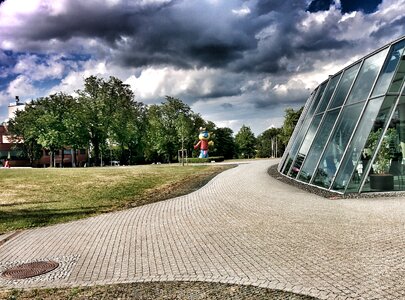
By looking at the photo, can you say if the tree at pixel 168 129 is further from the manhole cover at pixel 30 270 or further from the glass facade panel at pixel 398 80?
the manhole cover at pixel 30 270

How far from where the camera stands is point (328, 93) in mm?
20656

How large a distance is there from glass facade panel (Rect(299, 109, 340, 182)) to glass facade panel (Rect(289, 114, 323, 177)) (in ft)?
2.88

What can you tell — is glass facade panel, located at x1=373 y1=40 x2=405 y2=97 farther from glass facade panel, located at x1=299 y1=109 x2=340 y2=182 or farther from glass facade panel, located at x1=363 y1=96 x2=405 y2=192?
glass facade panel, located at x1=299 y1=109 x2=340 y2=182

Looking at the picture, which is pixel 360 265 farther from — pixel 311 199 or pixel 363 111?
pixel 363 111

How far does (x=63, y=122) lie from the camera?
5825cm

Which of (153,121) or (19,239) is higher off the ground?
(153,121)

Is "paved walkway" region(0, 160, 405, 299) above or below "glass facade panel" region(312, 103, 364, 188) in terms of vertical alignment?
below

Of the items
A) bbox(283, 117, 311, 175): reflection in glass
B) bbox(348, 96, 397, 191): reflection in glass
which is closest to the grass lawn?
bbox(348, 96, 397, 191): reflection in glass

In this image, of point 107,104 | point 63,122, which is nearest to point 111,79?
point 107,104

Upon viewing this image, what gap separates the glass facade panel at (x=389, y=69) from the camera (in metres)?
14.8

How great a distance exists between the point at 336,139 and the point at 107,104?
168 feet

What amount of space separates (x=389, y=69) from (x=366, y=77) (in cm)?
137

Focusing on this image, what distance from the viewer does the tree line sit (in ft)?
193

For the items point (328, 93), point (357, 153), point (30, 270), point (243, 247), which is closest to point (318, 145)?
point (357, 153)
